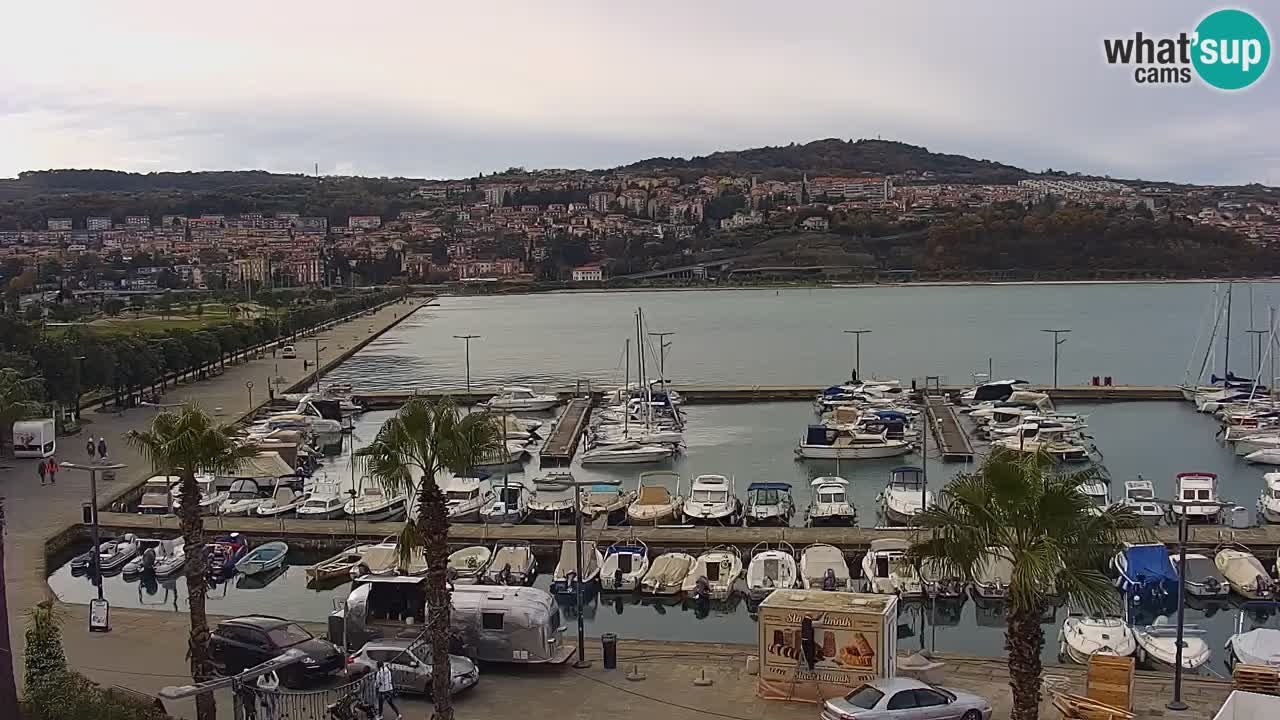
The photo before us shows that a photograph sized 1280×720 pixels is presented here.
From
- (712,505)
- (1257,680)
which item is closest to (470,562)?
(712,505)

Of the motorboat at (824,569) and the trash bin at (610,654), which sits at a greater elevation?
the trash bin at (610,654)

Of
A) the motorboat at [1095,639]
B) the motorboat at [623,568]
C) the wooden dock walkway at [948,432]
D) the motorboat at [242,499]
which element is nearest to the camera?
the motorboat at [1095,639]

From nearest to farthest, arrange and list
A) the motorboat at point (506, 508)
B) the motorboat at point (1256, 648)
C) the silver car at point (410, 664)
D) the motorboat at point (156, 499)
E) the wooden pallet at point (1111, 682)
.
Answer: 1. the wooden pallet at point (1111, 682)
2. the silver car at point (410, 664)
3. the motorboat at point (1256, 648)
4. the motorboat at point (506, 508)
5. the motorboat at point (156, 499)

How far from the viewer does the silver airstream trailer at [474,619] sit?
428 inches

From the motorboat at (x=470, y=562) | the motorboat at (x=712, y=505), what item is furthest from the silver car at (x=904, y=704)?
the motorboat at (x=712, y=505)

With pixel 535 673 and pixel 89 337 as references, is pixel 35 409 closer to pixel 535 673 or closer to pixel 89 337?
pixel 89 337

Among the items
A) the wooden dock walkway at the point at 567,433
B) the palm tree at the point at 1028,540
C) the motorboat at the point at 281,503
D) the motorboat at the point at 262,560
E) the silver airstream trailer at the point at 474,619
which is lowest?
the wooden dock walkway at the point at 567,433

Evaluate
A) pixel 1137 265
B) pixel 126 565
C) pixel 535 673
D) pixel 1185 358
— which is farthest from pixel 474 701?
pixel 1137 265

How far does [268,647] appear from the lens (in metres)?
10.7

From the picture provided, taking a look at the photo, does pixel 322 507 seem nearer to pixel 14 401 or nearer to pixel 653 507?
pixel 653 507

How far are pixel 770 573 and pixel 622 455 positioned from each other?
13319 mm

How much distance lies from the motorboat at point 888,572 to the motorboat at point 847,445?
11446mm

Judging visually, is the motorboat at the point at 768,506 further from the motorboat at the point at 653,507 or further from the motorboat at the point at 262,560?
the motorboat at the point at 262,560

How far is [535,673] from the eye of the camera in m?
10.9
